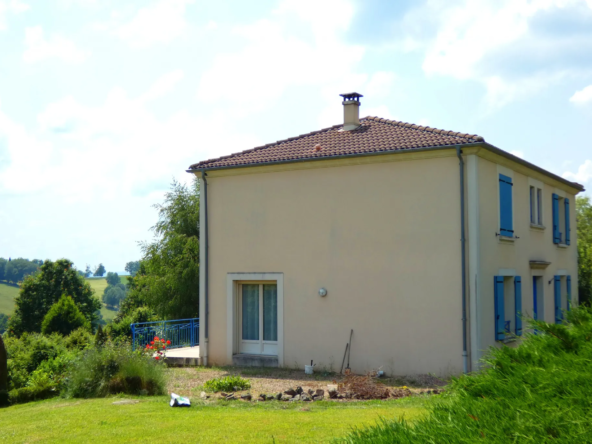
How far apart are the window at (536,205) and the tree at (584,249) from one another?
8.92ft

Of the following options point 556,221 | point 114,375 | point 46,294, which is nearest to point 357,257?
point 114,375

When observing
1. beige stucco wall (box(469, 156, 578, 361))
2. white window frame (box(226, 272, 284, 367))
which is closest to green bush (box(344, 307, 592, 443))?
beige stucco wall (box(469, 156, 578, 361))

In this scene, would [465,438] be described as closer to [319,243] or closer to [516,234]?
[319,243]

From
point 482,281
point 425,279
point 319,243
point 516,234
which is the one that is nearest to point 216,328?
point 319,243

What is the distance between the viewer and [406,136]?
51.1ft

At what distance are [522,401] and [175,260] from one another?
31683 millimetres

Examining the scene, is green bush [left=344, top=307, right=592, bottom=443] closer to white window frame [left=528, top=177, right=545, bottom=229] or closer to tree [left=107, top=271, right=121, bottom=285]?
white window frame [left=528, top=177, right=545, bottom=229]

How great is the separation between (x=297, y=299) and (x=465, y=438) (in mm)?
12278

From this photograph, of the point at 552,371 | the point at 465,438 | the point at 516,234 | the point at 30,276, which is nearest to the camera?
the point at 465,438

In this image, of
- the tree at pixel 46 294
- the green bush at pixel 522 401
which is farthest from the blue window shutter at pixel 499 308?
the tree at pixel 46 294

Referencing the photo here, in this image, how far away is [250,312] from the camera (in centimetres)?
1692

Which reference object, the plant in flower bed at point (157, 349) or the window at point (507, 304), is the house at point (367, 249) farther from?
the plant in flower bed at point (157, 349)

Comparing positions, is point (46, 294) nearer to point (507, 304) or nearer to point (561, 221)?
point (561, 221)

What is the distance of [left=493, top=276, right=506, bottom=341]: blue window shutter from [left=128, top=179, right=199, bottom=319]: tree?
2106 cm
